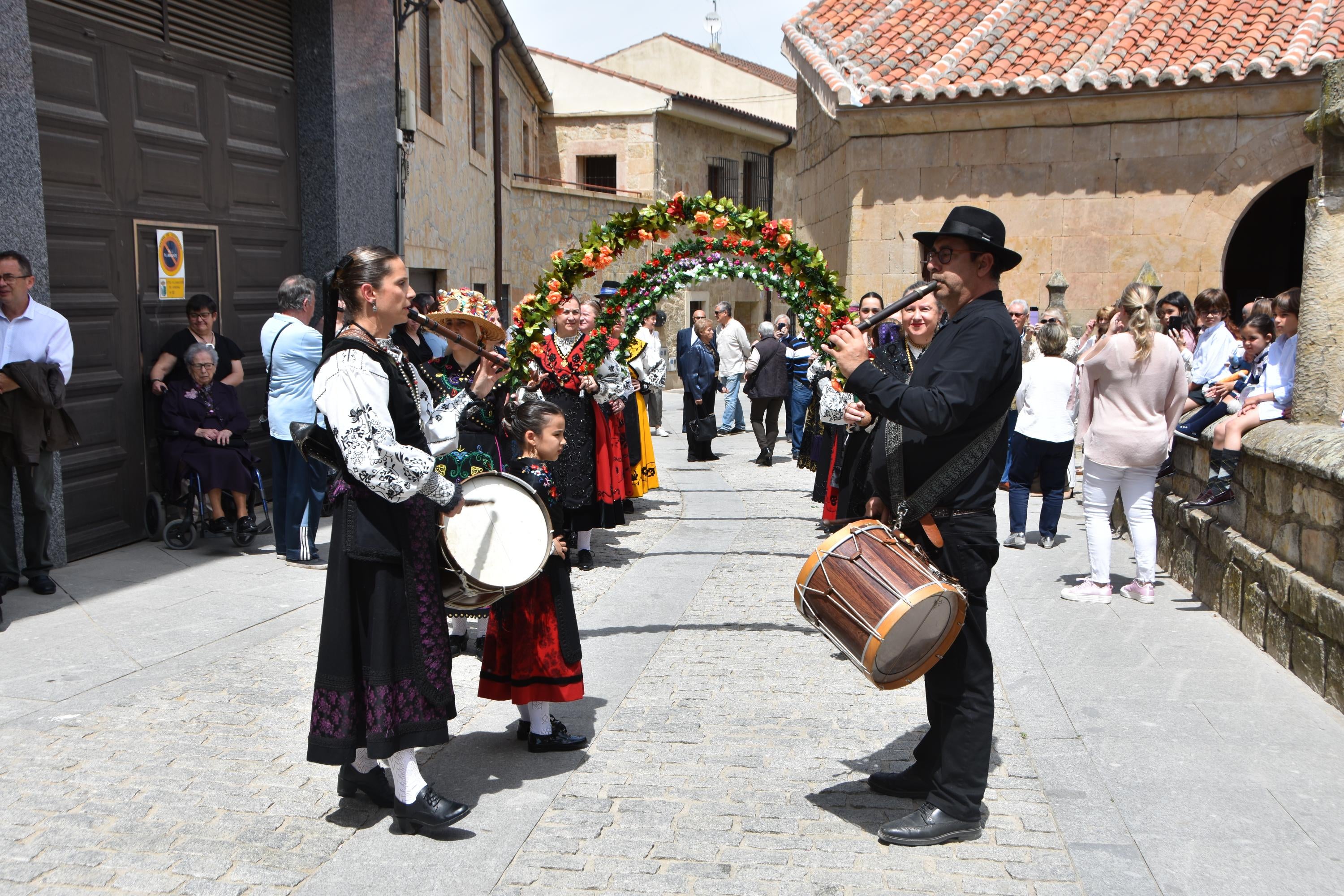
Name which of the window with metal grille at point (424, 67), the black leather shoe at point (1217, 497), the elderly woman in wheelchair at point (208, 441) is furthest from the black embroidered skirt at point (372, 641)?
the window with metal grille at point (424, 67)

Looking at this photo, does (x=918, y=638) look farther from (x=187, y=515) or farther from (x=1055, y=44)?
(x=1055, y=44)

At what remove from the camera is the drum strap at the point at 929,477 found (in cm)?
375

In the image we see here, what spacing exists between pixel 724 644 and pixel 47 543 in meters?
3.94

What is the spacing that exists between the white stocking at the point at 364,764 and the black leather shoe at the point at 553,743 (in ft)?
2.20

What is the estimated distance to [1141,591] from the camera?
6.91 meters

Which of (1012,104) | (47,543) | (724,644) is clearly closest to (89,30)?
(47,543)

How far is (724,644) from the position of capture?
19.5ft

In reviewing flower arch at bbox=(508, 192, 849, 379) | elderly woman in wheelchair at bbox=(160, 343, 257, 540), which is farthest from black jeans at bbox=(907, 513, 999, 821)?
elderly woman in wheelchair at bbox=(160, 343, 257, 540)

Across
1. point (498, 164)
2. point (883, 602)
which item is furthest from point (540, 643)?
point (498, 164)

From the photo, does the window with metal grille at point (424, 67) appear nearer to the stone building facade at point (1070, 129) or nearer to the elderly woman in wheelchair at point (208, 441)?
the stone building facade at point (1070, 129)

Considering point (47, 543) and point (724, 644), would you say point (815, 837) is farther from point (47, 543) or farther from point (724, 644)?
point (47, 543)

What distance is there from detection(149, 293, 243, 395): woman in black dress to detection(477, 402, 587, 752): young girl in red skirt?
4288 mm

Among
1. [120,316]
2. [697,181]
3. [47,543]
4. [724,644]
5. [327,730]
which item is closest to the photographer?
[327,730]

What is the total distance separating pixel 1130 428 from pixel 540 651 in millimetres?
4154
